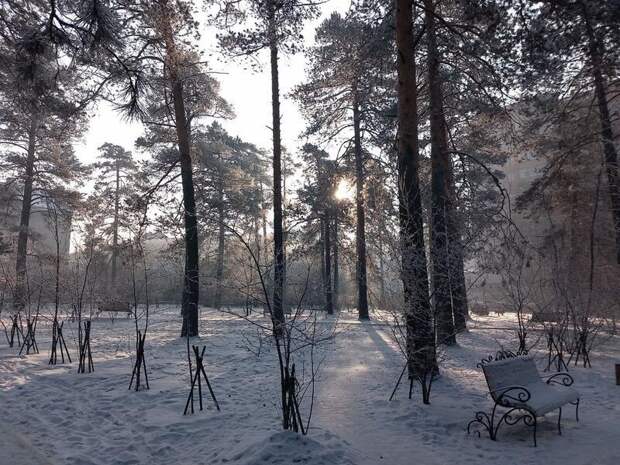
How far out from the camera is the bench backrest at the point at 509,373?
14.2 feet

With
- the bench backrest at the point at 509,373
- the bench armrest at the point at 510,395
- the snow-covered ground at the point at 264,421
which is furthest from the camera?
the bench backrest at the point at 509,373

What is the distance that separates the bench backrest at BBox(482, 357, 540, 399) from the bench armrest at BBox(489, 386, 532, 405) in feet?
0.09

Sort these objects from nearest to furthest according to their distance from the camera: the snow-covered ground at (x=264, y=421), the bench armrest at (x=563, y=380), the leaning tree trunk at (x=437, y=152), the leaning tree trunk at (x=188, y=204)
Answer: the snow-covered ground at (x=264, y=421) < the bench armrest at (x=563, y=380) < the leaning tree trunk at (x=437, y=152) < the leaning tree trunk at (x=188, y=204)

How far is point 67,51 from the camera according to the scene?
226 inches

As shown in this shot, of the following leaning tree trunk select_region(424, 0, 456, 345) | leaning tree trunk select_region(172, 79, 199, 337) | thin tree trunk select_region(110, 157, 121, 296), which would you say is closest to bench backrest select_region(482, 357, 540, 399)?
leaning tree trunk select_region(424, 0, 456, 345)

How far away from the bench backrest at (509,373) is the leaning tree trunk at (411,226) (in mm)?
1031

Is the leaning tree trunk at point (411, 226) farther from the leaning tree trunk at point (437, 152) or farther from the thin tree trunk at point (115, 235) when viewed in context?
the thin tree trunk at point (115, 235)

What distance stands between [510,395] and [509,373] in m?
0.23

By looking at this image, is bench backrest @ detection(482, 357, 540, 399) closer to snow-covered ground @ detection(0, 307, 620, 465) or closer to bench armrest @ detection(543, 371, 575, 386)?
bench armrest @ detection(543, 371, 575, 386)

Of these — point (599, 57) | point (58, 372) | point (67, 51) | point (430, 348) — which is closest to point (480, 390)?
point (430, 348)

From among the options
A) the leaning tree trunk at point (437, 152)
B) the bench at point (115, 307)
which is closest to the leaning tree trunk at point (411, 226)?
the leaning tree trunk at point (437, 152)

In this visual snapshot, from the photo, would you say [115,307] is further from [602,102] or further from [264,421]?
[602,102]

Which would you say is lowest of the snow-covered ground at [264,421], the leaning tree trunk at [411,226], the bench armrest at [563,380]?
the snow-covered ground at [264,421]

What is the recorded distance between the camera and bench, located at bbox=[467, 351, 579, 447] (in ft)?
13.2
